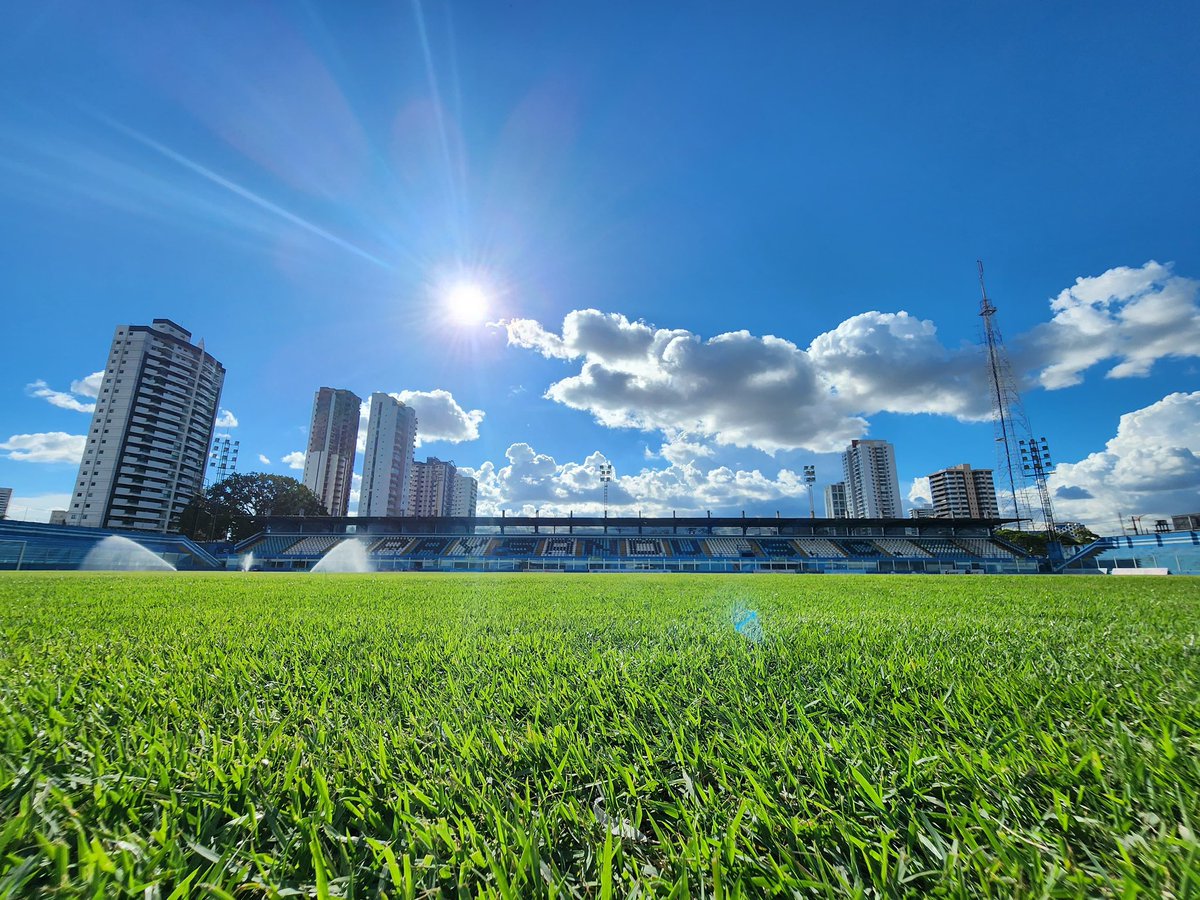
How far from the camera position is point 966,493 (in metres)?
129

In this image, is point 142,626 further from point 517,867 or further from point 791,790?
point 791,790

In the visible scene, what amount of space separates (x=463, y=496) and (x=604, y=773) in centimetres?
14591

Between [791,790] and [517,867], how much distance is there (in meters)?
0.62

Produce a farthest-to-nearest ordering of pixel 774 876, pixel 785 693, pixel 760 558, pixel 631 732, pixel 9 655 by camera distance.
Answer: pixel 760 558 < pixel 9 655 < pixel 785 693 < pixel 631 732 < pixel 774 876

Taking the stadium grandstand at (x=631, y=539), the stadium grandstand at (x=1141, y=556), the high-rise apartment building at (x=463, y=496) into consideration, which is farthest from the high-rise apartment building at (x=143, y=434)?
the stadium grandstand at (x=1141, y=556)

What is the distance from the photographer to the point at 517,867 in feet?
2.62

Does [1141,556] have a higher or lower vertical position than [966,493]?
lower

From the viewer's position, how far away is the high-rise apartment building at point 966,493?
414 ft

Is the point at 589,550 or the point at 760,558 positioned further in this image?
the point at 589,550

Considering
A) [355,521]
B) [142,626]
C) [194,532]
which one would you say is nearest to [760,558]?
[355,521]

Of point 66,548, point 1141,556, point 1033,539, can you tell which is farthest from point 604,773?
point 1033,539

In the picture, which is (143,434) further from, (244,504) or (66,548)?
(66,548)

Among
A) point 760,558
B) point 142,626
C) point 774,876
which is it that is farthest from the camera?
point 760,558

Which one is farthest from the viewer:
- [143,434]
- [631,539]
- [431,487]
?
[431,487]
